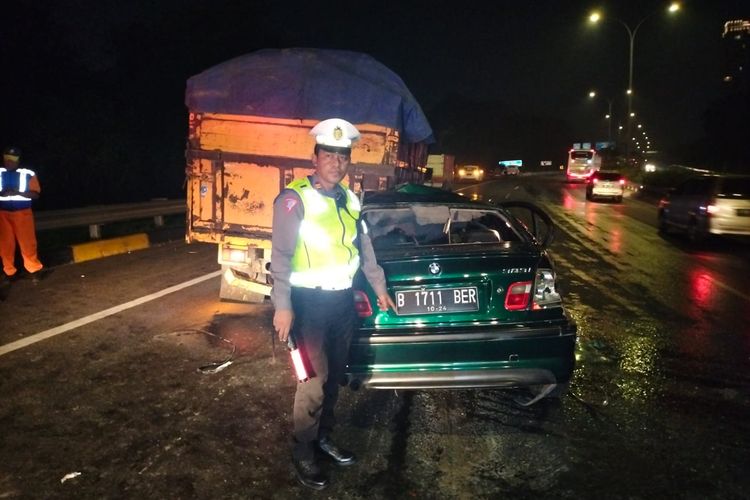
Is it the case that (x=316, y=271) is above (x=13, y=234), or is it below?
above

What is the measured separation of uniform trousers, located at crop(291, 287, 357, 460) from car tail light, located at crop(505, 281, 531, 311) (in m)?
1.06

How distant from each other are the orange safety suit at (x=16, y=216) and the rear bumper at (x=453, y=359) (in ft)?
20.5

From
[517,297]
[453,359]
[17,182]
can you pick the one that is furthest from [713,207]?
[17,182]

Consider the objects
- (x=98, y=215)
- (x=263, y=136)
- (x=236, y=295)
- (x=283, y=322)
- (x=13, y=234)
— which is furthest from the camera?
(x=98, y=215)

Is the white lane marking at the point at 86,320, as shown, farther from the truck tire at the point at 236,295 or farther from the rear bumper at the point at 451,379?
the rear bumper at the point at 451,379

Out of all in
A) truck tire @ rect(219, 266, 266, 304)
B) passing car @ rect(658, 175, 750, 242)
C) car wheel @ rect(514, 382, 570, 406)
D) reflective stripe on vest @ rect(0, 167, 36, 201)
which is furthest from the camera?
passing car @ rect(658, 175, 750, 242)

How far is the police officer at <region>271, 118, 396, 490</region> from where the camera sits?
3.24 meters

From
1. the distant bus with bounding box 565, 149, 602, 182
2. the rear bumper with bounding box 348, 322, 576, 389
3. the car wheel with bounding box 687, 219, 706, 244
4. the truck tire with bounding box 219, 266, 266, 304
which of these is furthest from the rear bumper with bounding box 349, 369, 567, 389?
the distant bus with bounding box 565, 149, 602, 182

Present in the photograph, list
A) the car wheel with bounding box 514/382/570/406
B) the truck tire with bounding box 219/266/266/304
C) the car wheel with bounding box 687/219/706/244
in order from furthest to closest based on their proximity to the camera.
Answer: the car wheel with bounding box 687/219/706/244 < the truck tire with bounding box 219/266/266/304 < the car wheel with bounding box 514/382/570/406

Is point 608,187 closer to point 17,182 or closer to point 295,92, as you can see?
point 295,92

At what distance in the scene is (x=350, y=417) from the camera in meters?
4.22

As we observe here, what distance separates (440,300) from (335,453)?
112 centimetres

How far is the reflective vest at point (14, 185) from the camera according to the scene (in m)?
8.07

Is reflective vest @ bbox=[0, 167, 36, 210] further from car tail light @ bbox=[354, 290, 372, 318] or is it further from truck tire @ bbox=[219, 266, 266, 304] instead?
car tail light @ bbox=[354, 290, 372, 318]
